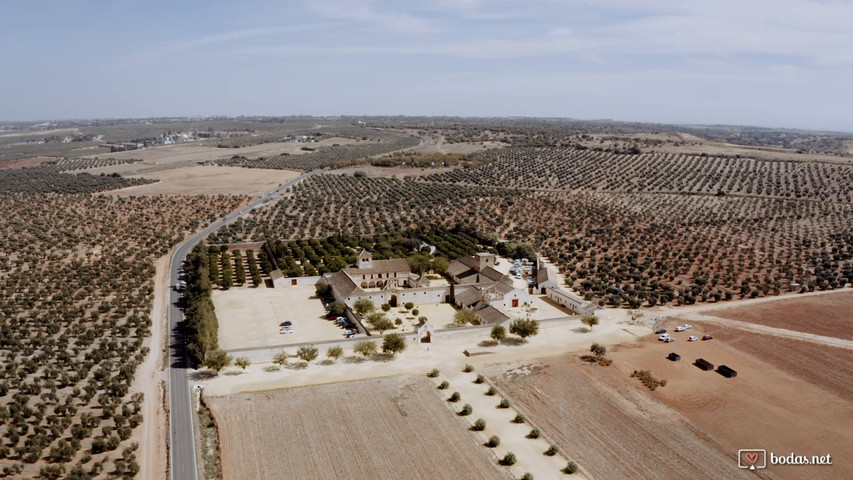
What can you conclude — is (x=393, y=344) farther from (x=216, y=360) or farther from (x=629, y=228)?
(x=629, y=228)

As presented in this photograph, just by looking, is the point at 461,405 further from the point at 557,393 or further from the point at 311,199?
the point at 311,199

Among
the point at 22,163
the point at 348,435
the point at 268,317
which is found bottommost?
the point at 348,435

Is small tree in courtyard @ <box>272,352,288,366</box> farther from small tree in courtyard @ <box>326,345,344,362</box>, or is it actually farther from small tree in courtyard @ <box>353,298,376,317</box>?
small tree in courtyard @ <box>353,298,376,317</box>

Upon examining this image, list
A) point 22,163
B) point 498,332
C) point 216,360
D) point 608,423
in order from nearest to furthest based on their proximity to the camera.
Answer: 1. point 608,423
2. point 216,360
3. point 498,332
4. point 22,163

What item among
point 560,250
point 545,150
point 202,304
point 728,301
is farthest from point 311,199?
point 545,150

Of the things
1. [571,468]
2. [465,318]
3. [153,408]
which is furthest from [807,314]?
[153,408]

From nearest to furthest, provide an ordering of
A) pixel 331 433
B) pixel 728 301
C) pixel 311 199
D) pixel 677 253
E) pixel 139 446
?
pixel 139 446
pixel 331 433
pixel 728 301
pixel 677 253
pixel 311 199

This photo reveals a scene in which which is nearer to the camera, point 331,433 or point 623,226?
point 331,433
